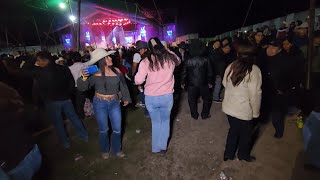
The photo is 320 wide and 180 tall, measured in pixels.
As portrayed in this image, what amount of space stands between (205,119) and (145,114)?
5.74 feet

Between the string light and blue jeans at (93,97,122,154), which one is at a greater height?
the string light

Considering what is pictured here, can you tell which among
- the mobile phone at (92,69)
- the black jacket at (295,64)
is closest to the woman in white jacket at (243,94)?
the black jacket at (295,64)

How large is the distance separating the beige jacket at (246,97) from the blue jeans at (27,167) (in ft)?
9.57

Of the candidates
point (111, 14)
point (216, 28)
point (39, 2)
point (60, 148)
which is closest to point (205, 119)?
point (60, 148)

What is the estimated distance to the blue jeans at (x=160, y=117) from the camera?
15.8 feet

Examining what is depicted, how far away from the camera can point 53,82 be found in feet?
17.4

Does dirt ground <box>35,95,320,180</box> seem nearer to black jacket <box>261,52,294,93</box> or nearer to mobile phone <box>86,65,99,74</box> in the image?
black jacket <box>261,52,294,93</box>

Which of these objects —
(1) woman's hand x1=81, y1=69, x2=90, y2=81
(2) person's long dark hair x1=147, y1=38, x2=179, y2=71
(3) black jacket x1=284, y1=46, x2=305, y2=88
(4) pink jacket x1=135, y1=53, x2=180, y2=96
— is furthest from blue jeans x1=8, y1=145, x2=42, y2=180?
(3) black jacket x1=284, y1=46, x2=305, y2=88

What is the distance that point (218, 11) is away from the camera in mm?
38062

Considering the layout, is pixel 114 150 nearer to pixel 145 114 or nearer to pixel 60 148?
pixel 60 148

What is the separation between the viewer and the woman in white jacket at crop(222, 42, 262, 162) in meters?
4.04

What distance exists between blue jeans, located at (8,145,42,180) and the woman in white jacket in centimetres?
293

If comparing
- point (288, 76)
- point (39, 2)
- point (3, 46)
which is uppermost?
point (39, 2)

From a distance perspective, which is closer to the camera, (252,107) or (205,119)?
(252,107)
